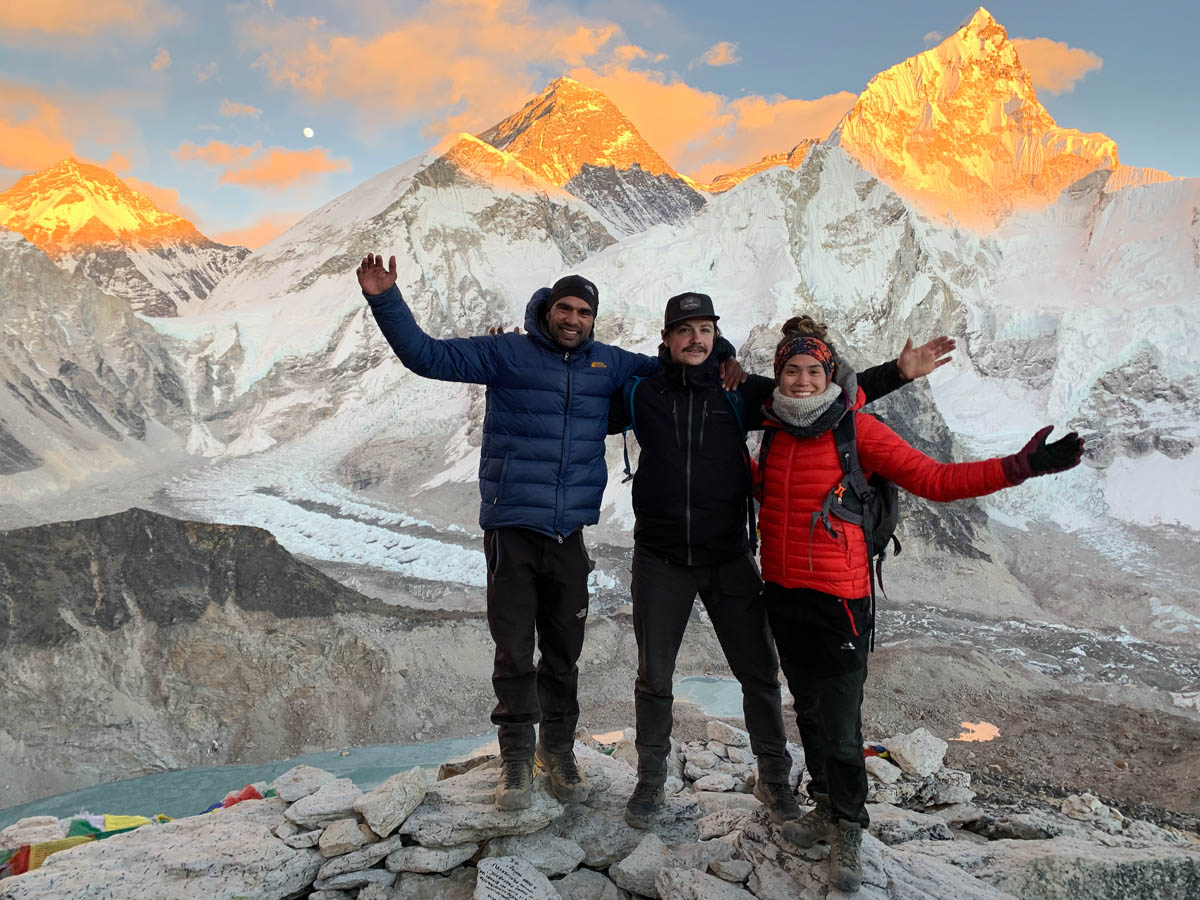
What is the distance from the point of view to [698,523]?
12.2ft

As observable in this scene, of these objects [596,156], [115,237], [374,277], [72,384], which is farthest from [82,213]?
[374,277]

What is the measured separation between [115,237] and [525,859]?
134259 millimetres

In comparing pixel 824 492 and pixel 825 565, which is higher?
pixel 824 492

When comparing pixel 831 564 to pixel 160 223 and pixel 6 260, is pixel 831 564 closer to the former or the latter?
pixel 6 260

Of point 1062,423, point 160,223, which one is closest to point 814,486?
point 1062,423

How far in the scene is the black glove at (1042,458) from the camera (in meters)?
2.96

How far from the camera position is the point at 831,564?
3.36 m

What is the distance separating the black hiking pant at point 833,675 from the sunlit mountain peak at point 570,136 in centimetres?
10768

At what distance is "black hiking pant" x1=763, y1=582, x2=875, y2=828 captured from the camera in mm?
3375

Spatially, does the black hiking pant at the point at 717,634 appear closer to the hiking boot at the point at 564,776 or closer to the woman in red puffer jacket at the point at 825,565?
the woman in red puffer jacket at the point at 825,565

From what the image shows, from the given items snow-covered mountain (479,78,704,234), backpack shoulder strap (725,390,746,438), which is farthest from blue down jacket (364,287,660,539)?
snow-covered mountain (479,78,704,234)

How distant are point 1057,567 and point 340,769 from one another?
107ft

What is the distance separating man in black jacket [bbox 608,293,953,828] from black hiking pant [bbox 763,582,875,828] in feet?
1.20

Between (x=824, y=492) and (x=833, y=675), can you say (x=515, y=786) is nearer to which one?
(x=833, y=675)
